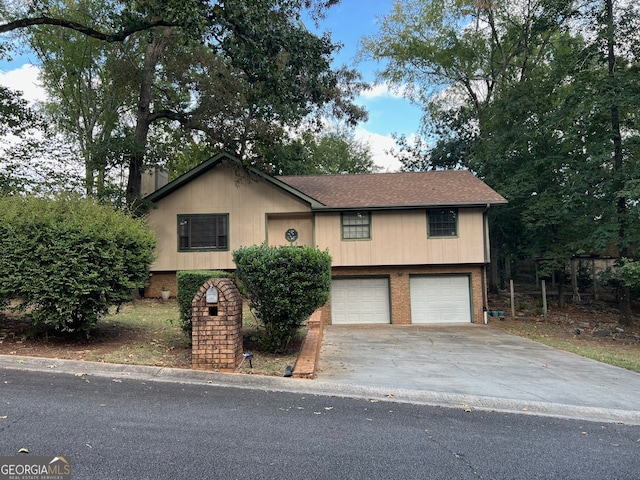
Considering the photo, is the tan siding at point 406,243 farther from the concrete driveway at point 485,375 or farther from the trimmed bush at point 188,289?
the trimmed bush at point 188,289

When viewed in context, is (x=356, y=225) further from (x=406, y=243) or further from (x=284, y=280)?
(x=284, y=280)

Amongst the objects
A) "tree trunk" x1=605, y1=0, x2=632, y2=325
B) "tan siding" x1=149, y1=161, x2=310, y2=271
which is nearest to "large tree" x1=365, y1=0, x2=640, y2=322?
"tree trunk" x1=605, y1=0, x2=632, y2=325

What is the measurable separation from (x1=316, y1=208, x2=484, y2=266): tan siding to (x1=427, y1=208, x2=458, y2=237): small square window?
182mm

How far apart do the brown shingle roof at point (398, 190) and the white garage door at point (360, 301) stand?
3072 mm

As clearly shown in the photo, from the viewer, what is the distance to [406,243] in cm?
1608

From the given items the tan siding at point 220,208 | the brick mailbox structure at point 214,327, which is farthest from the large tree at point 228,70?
the brick mailbox structure at point 214,327

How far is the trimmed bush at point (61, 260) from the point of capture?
670cm

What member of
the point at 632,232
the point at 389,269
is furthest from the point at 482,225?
the point at 632,232

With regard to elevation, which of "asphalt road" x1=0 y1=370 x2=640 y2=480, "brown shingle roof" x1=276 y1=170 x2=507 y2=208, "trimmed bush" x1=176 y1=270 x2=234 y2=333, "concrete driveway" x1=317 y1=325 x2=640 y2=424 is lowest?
"concrete driveway" x1=317 y1=325 x2=640 y2=424

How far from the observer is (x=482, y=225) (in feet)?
52.9

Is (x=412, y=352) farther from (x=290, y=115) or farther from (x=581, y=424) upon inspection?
(x=290, y=115)

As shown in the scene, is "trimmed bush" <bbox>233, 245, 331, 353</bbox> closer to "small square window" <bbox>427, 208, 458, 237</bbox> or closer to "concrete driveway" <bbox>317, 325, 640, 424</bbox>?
"concrete driveway" <bbox>317, 325, 640, 424</bbox>

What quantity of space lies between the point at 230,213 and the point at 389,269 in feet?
21.9

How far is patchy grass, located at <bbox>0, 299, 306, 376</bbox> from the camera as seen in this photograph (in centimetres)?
659
